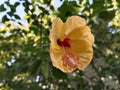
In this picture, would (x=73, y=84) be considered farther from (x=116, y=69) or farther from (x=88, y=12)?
(x=88, y=12)

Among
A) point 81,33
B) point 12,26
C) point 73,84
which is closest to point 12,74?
point 12,26

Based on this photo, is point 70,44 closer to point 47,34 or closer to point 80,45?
point 80,45

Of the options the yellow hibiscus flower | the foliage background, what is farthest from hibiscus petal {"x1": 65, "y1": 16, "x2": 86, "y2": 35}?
the foliage background

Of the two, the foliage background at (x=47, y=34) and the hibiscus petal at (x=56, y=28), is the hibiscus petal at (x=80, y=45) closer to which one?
the hibiscus petal at (x=56, y=28)

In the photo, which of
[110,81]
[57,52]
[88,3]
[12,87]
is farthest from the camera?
[12,87]

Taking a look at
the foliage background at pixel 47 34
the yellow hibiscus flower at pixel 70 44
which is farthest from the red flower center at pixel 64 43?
the foliage background at pixel 47 34

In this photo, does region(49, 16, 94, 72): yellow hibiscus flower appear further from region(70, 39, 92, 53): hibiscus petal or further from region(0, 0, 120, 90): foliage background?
region(0, 0, 120, 90): foliage background

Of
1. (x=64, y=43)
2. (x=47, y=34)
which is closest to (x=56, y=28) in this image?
(x=64, y=43)
